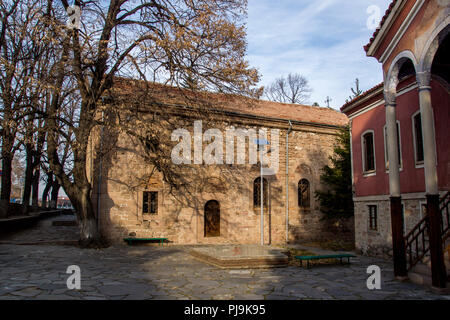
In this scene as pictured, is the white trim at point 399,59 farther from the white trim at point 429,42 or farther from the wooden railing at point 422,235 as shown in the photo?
the wooden railing at point 422,235

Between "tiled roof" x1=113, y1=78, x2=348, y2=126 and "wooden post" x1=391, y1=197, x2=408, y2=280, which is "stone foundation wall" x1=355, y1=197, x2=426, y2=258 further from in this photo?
"tiled roof" x1=113, y1=78, x2=348, y2=126

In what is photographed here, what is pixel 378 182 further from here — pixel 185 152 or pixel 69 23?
pixel 69 23

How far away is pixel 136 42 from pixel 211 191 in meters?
7.61

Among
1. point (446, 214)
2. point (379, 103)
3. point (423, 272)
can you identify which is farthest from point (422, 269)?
point (379, 103)

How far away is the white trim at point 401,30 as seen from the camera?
7.80 m

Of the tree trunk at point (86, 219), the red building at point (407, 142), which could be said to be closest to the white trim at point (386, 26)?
the red building at point (407, 142)

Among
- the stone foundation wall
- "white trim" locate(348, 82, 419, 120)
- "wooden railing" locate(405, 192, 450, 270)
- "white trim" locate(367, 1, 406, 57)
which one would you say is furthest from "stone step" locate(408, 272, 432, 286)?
"white trim" locate(367, 1, 406, 57)

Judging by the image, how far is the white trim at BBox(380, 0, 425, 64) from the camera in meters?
7.80

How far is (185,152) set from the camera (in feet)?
53.9

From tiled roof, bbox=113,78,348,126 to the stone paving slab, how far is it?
254 inches

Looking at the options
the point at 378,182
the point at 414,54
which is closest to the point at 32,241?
the point at 378,182

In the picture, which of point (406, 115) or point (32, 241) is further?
point (32, 241)
